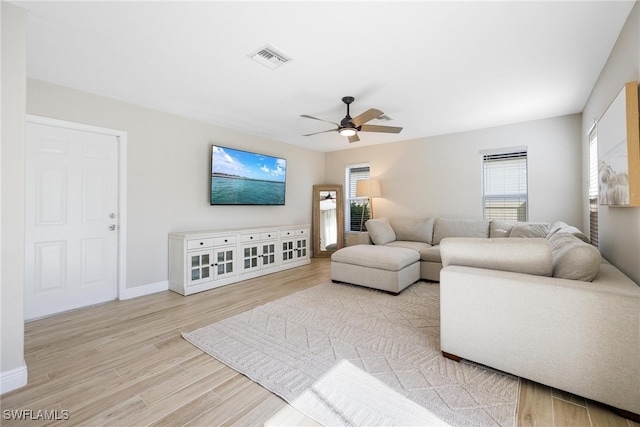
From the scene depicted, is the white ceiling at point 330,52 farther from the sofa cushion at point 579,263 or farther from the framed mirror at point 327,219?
the framed mirror at point 327,219

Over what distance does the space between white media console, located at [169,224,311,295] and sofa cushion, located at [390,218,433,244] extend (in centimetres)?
185

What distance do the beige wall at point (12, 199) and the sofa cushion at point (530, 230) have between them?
4.99 meters

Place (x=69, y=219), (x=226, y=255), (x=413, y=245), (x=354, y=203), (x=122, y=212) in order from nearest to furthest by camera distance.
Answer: (x=69, y=219) → (x=122, y=212) → (x=226, y=255) → (x=413, y=245) → (x=354, y=203)

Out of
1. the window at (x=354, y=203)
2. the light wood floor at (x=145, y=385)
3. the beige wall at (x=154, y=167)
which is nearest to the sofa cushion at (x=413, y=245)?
the window at (x=354, y=203)

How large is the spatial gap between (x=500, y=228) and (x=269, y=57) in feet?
12.7

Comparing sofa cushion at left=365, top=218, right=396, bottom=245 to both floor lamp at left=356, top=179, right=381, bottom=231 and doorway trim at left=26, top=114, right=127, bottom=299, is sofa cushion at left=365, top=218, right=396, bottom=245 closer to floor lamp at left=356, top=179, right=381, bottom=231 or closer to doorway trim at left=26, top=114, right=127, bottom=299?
floor lamp at left=356, top=179, right=381, bottom=231

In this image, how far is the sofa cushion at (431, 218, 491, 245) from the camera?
167 inches

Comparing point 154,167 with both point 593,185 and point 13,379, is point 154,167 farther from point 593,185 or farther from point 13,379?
point 593,185

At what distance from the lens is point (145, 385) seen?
1732mm

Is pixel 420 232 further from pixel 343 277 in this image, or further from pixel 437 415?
pixel 437 415

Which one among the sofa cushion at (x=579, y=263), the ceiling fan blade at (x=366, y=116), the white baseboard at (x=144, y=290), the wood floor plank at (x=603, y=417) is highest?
the ceiling fan blade at (x=366, y=116)

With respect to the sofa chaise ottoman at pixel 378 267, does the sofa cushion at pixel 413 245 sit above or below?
above

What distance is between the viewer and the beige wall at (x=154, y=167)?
297cm

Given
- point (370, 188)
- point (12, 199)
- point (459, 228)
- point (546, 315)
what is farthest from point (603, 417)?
point (370, 188)
